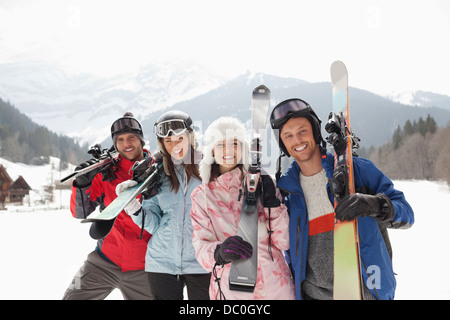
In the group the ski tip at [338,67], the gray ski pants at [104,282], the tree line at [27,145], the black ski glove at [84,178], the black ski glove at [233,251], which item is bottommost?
the gray ski pants at [104,282]

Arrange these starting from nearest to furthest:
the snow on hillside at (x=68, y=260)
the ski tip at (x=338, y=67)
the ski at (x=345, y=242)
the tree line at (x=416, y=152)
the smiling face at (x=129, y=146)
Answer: the ski at (x=345, y=242), the ski tip at (x=338, y=67), the smiling face at (x=129, y=146), the snow on hillside at (x=68, y=260), the tree line at (x=416, y=152)

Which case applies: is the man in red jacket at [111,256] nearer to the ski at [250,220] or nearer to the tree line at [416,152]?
the ski at [250,220]

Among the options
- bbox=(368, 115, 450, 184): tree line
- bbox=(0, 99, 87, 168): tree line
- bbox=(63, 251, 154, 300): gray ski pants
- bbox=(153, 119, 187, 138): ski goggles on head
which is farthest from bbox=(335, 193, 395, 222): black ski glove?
bbox=(0, 99, 87, 168): tree line

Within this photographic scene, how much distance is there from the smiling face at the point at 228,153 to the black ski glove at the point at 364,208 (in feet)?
2.86

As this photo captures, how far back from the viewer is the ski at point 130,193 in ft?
7.72

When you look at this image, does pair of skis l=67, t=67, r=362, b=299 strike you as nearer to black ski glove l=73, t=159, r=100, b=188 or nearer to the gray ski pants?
black ski glove l=73, t=159, r=100, b=188

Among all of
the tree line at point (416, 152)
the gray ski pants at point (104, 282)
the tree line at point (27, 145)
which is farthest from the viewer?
the tree line at point (27, 145)

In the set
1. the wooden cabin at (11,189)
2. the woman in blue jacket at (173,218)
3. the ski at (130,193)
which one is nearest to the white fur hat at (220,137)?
the woman in blue jacket at (173,218)

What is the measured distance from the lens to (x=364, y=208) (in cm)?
189

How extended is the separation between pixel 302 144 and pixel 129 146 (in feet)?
7.10

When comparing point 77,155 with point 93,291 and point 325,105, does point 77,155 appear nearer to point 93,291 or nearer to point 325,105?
point 93,291

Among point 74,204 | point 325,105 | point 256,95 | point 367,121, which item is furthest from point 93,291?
point 325,105

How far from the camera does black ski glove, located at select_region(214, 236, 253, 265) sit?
78.5 inches
